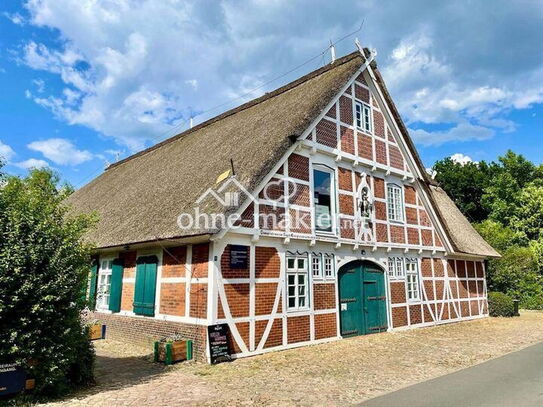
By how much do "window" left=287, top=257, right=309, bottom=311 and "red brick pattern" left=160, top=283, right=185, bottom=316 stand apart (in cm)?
292

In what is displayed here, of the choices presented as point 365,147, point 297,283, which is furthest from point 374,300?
point 365,147

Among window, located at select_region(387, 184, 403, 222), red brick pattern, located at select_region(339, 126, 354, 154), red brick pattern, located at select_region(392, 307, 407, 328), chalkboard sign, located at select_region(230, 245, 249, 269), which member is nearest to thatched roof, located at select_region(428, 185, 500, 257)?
window, located at select_region(387, 184, 403, 222)

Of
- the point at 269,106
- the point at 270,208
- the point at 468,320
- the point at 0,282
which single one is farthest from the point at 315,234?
the point at 468,320

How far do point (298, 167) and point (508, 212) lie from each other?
27677mm

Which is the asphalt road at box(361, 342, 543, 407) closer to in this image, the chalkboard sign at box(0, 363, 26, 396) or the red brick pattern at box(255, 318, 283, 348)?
the red brick pattern at box(255, 318, 283, 348)

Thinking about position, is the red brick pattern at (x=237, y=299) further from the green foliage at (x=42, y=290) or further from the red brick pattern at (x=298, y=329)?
the green foliage at (x=42, y=290)

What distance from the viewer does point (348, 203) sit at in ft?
45.1

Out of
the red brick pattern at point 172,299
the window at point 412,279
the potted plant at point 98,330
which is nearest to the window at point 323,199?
the red brick pattern at point 172,299

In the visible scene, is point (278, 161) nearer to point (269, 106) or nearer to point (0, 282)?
point (269, 106)

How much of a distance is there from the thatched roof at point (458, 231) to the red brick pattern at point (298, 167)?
722 cm

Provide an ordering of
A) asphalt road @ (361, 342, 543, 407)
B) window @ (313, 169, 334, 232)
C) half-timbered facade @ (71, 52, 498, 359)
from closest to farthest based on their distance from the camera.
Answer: asphalt road @ (361, 342, 543, 407) → half-timbered facade @ (71, 52, 498, 359) → window @ (313, 169, 334, 232)

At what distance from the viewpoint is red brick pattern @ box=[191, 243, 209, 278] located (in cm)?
1003

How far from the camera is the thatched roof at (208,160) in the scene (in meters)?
11.1

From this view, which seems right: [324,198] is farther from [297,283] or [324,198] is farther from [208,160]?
[208,160]
